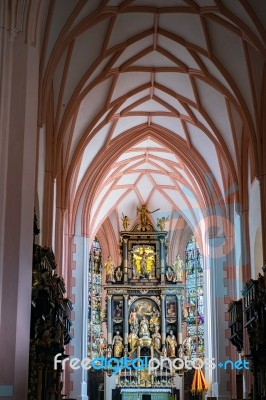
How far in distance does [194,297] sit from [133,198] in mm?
5300

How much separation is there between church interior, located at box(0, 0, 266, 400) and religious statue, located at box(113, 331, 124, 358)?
2.8 inches

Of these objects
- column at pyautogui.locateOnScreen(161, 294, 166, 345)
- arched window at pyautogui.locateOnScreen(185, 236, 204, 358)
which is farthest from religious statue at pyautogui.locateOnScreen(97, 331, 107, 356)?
arched window at pyautogui.locateOnScreen(185, 236, 204, 358)

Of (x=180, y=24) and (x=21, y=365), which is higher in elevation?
(x=180, y=24)

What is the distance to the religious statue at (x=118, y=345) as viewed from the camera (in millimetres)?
28484

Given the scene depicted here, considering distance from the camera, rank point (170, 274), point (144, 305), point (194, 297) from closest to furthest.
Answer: point (144, 305) < point (170, 274) < point (194, 297)

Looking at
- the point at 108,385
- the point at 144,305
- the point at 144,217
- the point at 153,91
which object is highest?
the point at 153,91

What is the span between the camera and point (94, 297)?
1208 inches

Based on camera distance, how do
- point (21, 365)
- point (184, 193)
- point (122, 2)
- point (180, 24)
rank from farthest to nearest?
1. point (184, 193)
2. point (180, 24)
3. point (122, 2)
4. point (21, 365)

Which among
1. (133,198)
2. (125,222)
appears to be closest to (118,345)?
(125,222)

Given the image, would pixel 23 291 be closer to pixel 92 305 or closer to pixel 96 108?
pixel 96 108

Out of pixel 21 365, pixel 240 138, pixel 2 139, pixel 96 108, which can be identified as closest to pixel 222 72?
pixel 240 138

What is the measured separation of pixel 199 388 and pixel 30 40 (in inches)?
735

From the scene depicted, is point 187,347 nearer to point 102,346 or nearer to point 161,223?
point 102,346

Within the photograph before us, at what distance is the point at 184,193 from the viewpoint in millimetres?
29172
